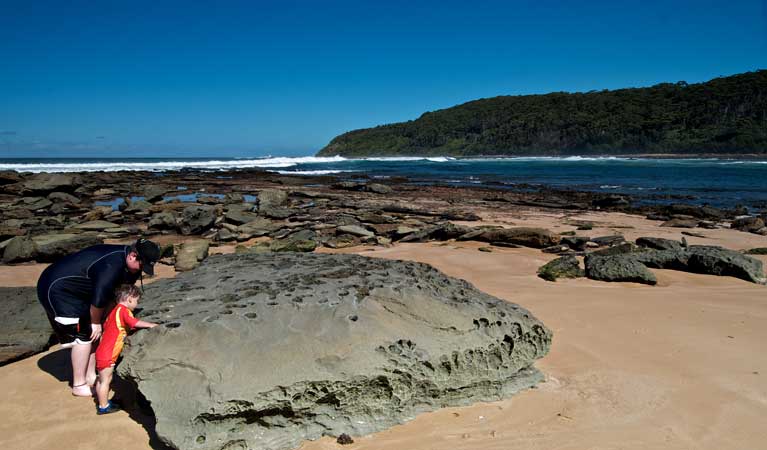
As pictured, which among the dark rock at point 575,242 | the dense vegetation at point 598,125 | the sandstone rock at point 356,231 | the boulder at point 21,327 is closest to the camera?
the boulder at point 21,327

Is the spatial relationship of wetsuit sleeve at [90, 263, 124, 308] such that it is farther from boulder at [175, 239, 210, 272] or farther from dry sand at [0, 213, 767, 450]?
boulder at [175, 239, 210, 272]

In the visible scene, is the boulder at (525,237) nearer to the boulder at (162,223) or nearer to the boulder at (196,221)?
the boulder at (196,221)

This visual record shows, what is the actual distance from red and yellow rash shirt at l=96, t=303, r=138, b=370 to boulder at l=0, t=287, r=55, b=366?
152 centimetres

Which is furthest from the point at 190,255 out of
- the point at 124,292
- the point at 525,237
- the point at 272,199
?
the point at 272,199

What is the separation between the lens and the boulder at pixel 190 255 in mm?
7660

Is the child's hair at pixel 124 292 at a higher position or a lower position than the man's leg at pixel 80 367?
higher

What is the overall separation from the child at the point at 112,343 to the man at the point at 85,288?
23 cm

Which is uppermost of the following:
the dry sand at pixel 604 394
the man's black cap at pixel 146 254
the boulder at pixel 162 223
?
the man's black cap at pixel 146 254

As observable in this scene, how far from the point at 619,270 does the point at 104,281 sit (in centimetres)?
638

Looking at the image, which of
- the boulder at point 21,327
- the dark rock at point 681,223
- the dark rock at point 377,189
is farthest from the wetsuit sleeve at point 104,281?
the dark rock at point 377,189

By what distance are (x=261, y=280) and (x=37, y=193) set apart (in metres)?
18.6

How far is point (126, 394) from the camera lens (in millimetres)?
3457

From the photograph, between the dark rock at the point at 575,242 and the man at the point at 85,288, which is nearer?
the man at the point at 85,288

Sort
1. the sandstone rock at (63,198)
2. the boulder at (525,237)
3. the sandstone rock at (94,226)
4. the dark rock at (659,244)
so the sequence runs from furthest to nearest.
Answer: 1. the sandstone rock at (63,198)
2. the sandstone rock at (94,226)
3. the boulder at (525,237)
4. the dark rock at (659,244)
